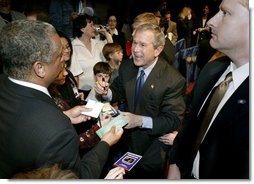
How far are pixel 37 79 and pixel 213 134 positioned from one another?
2.24ft

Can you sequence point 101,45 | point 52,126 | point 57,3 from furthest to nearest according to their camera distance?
point 101,45 < point 57,3 < point 52,126

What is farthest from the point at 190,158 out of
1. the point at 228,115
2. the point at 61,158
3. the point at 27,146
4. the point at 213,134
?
the point at 27,146

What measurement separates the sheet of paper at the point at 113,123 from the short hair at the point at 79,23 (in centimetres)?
160

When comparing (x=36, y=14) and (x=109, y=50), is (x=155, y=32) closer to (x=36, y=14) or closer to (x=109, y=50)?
(x=109, y=50)

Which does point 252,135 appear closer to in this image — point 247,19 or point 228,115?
point 228,115

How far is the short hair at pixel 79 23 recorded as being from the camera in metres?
2.77

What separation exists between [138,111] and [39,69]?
749 mm

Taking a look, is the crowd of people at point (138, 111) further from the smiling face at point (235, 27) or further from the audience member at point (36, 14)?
the audience member at point (36, 14)

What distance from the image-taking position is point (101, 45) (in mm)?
2947

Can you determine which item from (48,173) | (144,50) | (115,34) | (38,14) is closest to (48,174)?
(48,173)

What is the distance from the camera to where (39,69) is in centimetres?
101

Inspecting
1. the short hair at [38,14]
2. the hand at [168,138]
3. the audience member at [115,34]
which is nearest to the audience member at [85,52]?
the short hair at [38,14]

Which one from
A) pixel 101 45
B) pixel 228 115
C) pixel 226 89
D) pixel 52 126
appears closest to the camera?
pixel 52 126

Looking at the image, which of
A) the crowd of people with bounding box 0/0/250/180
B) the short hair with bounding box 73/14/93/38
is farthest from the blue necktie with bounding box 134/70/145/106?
the short hair with bounding box 73/14/93/38
